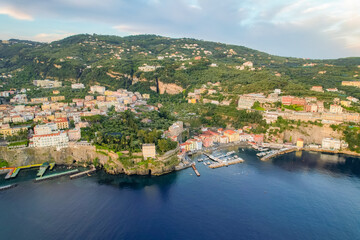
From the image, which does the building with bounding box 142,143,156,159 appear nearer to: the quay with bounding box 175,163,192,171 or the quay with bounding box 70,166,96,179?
the quay with bounding box 175,163,192,171

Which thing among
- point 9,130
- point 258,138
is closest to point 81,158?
point 9,130

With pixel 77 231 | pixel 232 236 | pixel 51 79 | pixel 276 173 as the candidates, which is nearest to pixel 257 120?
pixel 276 173

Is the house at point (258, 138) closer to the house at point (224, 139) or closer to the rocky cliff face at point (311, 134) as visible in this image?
the rocky cliff face at point (311, 134)

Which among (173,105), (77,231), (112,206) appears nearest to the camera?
(77,231)

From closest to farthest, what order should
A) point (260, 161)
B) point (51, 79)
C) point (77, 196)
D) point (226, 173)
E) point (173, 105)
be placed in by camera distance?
point (77, 196) < point (226, 173) < point (260, 161) < point (173, 105) < point (51, 79)

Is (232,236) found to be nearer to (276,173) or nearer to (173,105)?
(276,173)

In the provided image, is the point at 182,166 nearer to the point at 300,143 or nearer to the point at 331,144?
the point at 300,143

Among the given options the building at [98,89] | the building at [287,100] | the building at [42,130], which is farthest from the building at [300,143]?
the building at [98,89]
